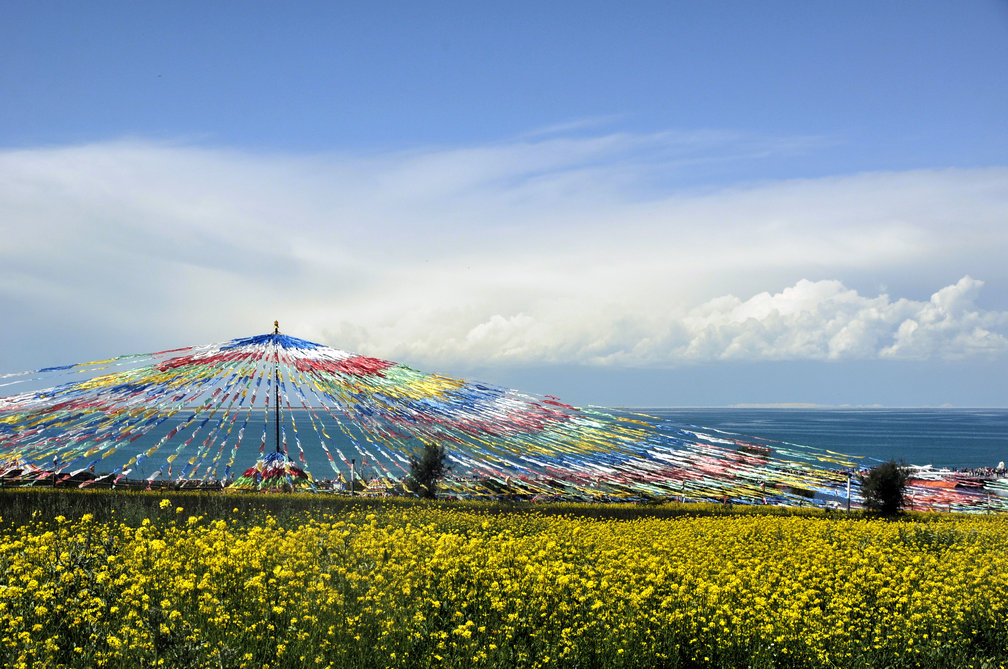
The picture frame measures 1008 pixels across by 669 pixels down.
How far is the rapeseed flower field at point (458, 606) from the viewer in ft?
25.0

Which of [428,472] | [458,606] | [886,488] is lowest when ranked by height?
[428,472]

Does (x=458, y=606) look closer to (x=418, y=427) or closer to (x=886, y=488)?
(x=418, y=427)

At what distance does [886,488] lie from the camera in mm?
27953

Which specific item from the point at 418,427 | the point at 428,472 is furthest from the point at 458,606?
the point at 428,472

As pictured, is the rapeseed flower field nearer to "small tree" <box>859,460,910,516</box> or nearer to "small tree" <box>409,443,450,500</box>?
"small tree" <box>859,460,910,516</box>

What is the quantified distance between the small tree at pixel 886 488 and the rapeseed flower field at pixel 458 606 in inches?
665

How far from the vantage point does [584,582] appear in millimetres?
9172

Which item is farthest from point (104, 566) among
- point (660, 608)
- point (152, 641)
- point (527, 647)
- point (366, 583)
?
point (660, 608)

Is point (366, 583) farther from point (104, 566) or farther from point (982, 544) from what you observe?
point (982, 544)

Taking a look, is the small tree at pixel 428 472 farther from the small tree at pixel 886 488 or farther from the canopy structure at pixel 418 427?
the small tree at pixel 886 488

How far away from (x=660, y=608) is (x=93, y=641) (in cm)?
630

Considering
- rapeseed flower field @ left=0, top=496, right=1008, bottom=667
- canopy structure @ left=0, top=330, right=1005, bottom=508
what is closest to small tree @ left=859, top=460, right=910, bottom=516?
canopy structure @ left=0, top=330, right=1005, bottom=508

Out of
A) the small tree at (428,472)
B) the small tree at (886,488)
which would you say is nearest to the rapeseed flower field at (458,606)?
the small tree at (886,488)

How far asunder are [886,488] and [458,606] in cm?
2420
